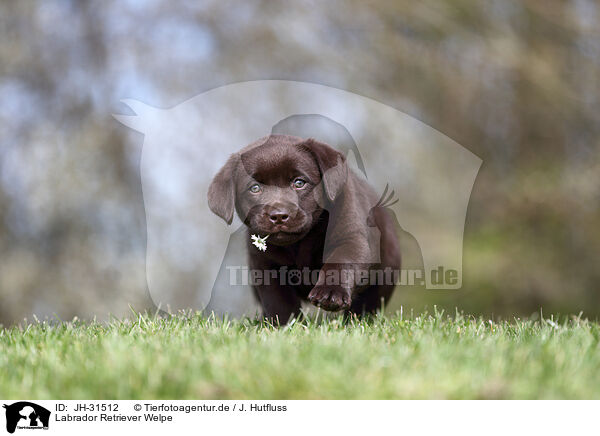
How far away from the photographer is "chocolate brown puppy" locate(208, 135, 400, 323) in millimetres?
3279

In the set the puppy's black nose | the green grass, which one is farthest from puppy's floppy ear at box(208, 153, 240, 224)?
the green grass

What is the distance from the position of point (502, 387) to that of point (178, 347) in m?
1.17

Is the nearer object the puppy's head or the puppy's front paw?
the puppy's front paw

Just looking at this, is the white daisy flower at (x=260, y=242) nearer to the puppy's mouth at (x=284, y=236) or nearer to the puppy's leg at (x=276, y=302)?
the puppy's mouth at (x=284, y=236)

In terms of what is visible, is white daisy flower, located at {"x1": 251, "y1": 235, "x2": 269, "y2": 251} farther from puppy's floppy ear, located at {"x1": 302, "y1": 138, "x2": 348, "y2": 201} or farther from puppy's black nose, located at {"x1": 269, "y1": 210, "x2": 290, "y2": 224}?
puppy's floppy ear, located at {"x1": 302, "y1": 138, "x2": 348, "y2": 201}

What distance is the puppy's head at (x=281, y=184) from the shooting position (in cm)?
329

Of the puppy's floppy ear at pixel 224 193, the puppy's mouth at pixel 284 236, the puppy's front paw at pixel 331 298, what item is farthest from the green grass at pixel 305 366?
the puppy's floppy ear at pixel 224 193

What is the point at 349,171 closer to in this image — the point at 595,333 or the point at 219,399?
the point at 595,333

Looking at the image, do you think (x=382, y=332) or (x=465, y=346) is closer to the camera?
(x=465, y=346)

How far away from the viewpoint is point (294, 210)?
325 centimetres

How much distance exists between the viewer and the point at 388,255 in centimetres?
384

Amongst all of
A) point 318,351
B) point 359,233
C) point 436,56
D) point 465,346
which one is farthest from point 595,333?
point 436,56
